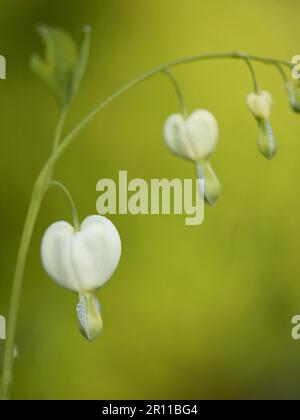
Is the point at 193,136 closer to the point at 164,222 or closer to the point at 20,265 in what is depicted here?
the point at 20,265

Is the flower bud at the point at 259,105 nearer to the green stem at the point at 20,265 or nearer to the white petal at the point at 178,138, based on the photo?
the white petal at the point at 178,138

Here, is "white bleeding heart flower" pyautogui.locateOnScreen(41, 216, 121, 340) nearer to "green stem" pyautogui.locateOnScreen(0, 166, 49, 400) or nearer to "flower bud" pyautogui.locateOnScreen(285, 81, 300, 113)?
"green stem" pyautogui.locateOnScreen(0, 166, 49, 400)

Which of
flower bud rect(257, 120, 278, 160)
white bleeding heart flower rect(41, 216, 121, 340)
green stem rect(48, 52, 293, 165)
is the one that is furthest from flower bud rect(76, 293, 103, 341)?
flower bud rect(257, 120, 278, 160)

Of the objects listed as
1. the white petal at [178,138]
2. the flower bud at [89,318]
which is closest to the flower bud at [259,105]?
the white petal at [178,138]

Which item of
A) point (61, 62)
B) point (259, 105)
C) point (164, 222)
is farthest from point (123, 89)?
point (164, 222)

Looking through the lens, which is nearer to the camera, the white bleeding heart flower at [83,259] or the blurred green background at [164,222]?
the white bleeding heart flower at [83,259]

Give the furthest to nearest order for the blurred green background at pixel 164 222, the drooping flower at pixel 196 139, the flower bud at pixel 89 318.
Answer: the blurred green background at pixel 164 222
the drooping flower at pixel 196 139
the flower bud at pixel 89 318
